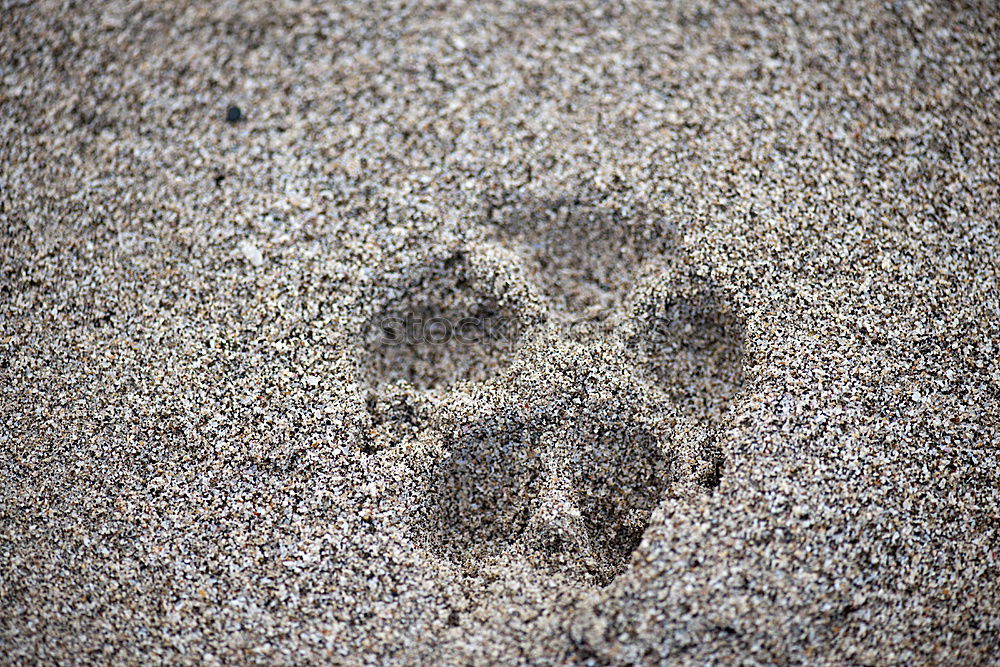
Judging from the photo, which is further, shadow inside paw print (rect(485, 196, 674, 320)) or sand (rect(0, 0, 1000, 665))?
shadow inside paw print (rect(485, 196, 674, 320))

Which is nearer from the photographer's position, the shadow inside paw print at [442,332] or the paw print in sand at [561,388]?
the paw print in sand at [561,388]

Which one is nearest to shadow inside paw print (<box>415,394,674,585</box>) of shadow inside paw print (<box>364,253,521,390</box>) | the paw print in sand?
the paw print in sand

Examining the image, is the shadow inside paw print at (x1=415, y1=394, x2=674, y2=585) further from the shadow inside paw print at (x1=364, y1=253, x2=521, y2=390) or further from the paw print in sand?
the shadow inside paw print at (x1=364, y1=253, x2=521, y2=390)

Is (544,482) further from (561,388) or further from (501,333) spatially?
(501,333)

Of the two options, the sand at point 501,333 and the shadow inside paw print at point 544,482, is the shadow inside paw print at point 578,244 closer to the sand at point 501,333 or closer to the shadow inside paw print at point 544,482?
the sand at point 501,333

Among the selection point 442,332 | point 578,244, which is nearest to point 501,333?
point 442,332

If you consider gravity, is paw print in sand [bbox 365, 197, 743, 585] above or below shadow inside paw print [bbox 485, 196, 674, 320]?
below

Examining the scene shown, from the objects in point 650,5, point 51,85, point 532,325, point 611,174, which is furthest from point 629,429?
point 51,85

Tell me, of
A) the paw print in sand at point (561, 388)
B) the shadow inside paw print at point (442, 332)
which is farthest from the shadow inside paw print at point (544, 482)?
the shadow inside paw print at point (442, 332)
